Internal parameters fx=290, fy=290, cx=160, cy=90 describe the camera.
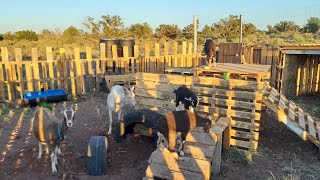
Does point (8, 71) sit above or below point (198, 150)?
above

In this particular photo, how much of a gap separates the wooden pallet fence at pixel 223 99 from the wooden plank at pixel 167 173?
2544mm

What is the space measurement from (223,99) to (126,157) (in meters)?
2.96

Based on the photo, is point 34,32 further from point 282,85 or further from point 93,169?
point 93,169

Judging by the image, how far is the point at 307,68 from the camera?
14898 mm

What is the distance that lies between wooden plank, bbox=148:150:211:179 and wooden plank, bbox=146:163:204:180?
0.08 m

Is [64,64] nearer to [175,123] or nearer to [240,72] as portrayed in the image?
[240,72]

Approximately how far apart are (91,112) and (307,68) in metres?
11.1

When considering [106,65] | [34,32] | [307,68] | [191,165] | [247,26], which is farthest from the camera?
[247,26]

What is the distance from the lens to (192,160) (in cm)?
588

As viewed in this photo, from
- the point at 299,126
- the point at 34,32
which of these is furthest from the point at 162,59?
the point at 34,32

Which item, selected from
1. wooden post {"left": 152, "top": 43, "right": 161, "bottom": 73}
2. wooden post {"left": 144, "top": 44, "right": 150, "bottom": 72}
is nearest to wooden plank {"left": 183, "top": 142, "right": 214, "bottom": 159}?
wooden post {"left": 144, "top": 44, "right": 150, "bottom": 72}

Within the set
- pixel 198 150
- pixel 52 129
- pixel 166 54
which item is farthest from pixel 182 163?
pixel 166 54

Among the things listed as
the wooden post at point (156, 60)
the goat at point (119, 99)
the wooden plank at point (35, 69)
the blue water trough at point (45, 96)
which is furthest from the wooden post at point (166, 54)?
the goat at point (119, 99)

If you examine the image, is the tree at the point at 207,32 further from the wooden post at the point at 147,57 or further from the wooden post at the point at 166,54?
the wooden post at the point at 147,57
